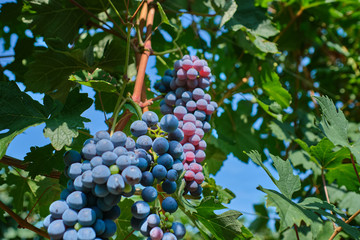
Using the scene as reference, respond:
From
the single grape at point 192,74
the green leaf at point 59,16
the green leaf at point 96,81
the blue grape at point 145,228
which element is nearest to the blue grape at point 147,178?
the blue grape at point 145,228

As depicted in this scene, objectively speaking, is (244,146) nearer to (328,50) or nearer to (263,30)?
(263,30)

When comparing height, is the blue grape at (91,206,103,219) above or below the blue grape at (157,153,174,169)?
below

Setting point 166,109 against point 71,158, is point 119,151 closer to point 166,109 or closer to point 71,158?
point 71,158

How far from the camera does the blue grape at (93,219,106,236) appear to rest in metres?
0.85

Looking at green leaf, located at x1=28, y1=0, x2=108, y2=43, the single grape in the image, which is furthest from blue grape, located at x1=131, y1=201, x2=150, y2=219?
green leaf, located at x1=28, y1=0, x2=108, y2=43

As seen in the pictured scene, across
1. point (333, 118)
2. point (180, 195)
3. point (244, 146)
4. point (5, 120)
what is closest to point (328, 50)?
point (244, 146)

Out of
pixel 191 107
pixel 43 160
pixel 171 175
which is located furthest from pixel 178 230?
pixel 43 160

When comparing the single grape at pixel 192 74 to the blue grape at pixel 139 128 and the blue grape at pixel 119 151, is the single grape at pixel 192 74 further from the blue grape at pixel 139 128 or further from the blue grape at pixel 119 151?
the blue grape at pixel 119 151

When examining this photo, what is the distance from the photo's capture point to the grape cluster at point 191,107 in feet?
3.95

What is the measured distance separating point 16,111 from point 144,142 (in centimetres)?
47

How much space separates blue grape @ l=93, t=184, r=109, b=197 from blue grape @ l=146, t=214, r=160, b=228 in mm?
149

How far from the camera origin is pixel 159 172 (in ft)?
3.17

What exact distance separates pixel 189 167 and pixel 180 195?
0.14 meters

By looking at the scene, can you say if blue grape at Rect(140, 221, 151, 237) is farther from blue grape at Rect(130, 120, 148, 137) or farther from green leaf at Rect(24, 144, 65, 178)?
green leaf at Rect(24, 144, 65, 178)
